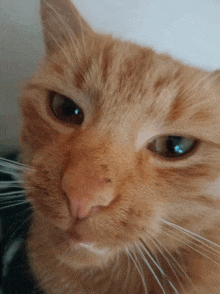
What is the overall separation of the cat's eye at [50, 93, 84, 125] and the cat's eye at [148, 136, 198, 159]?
0.28m

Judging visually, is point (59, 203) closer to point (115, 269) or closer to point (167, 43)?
point (115, 269)

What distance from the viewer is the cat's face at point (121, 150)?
1.97 feet

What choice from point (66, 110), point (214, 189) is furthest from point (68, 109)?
point (214, 189)

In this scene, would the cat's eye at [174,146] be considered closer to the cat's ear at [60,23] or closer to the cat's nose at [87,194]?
the cat's nose at [87,194]

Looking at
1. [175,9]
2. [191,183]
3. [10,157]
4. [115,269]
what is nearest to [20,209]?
[10,157]

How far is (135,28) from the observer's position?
1.12 m

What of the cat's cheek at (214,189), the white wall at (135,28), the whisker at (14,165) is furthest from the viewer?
the white wall at (135,28)

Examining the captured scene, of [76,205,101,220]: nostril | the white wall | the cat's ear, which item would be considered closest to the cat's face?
[76,205,101,220]: nostril

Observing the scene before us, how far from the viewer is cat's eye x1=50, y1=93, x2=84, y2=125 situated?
850 millimetres

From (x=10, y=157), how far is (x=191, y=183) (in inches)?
38.0

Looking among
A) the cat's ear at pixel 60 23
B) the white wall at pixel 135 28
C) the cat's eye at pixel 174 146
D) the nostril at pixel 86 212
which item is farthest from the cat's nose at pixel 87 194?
the white wall at pixel 135 28

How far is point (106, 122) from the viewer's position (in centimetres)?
74

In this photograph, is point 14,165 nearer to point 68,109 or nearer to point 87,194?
point 68,109

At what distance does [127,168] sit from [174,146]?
0.19 metres
